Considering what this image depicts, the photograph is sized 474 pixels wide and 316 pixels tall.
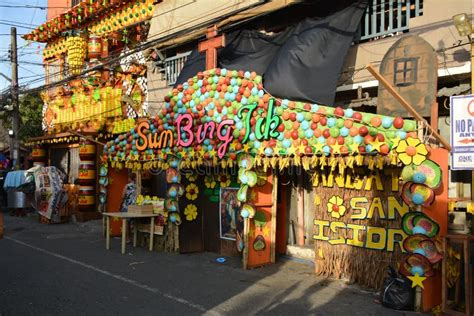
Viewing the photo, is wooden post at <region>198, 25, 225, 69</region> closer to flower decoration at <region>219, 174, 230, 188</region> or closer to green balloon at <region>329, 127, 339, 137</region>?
flower decoration at <region>219, 174, 230, 188</region>

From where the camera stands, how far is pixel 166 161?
1068cm

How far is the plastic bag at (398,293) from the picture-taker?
640cm

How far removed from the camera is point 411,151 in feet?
21.0

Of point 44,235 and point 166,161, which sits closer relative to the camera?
point 166,161

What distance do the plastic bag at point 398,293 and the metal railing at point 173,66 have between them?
9239 millimetres

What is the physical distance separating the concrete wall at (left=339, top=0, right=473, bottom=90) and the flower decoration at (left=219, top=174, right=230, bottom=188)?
3.30 meters

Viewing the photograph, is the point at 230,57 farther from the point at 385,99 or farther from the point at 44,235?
the point at 44,235

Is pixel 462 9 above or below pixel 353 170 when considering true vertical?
above

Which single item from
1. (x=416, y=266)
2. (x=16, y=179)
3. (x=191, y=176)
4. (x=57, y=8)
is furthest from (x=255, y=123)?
(x=57, y=8)

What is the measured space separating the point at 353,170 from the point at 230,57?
4881mm

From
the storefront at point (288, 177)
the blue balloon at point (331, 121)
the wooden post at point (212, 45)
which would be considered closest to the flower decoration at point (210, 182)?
the storefront at point (288, 177)

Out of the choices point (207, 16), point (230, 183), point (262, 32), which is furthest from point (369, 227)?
point (207, 16)

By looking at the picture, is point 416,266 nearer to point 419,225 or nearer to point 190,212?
point 419,225

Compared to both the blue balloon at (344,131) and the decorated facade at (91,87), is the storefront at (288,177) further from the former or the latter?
the decorated facade at (91,87)
